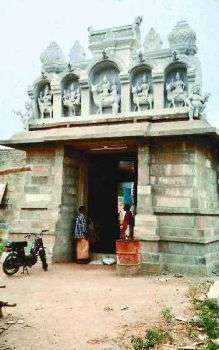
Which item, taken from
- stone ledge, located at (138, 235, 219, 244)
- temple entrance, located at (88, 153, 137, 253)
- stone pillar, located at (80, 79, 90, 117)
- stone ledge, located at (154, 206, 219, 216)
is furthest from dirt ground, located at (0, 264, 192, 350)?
stone pillar, located at (80, 79, 90, 117)

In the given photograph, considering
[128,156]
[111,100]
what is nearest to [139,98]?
[111,100]

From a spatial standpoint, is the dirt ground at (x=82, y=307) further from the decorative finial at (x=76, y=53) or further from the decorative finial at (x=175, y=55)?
the decorative finial at (x=76, y=53)

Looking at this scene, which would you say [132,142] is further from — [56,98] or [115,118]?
[56,98]

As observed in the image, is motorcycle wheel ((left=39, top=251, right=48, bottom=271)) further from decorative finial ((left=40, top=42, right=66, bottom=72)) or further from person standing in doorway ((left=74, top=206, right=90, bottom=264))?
decorative finial ((left=40, top=42, right=66, bottom=72))

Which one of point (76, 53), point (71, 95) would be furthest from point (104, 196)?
point (76, 53)

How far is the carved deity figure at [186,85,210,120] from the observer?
35.6ft

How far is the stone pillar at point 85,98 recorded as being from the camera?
12231 millimetres

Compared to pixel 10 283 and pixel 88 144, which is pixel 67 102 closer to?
pixel 88 144

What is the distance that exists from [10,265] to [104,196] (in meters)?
5.66

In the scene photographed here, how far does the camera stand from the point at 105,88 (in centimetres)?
1216

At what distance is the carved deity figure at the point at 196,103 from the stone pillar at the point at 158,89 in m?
0.81

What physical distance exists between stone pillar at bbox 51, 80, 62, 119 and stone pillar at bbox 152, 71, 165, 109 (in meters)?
3.03

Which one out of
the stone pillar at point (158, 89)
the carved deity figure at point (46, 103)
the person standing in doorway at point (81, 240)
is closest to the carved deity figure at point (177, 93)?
the stone pillar at point (158, 89)

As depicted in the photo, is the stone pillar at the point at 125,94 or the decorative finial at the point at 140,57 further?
the stone pillar at the point at 125,94
